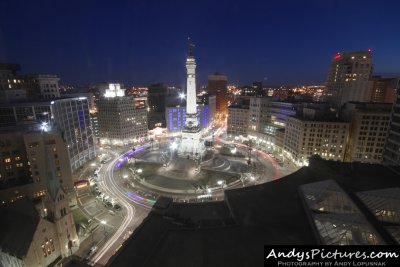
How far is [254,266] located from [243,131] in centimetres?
10233

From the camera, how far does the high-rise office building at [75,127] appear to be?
7088 cm

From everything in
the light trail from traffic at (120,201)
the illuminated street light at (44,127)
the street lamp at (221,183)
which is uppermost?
the illuminated street light at (44,127)

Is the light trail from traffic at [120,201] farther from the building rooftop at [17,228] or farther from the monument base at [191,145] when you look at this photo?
the monument base at [191,145]

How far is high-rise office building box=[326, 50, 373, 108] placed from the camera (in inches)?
4391

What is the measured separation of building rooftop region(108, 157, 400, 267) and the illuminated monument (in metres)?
45.4

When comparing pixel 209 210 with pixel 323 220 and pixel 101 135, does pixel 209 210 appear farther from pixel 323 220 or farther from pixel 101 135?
pixel 101 135

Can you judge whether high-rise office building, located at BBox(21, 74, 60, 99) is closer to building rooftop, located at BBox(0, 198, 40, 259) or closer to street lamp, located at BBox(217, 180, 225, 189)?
building rooftop, located at BBox(0, 198, 40, 259)

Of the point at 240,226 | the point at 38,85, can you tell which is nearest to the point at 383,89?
the point at 240,226

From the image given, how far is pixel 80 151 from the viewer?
3221 inches

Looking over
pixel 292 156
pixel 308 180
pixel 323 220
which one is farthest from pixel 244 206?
pixel 292 156

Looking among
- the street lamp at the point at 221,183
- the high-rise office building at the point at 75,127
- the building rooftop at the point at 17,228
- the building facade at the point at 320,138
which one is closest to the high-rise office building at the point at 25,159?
the building rooftop at the point at 17,228

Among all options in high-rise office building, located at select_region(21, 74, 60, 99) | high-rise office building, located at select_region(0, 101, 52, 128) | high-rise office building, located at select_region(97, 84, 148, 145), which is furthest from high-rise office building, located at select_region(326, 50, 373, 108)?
high-rise office building, located at select_region(21, 74, 60, 99)

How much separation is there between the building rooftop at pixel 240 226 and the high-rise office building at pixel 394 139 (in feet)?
76.1

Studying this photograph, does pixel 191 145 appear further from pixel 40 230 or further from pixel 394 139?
pixel 394 139
